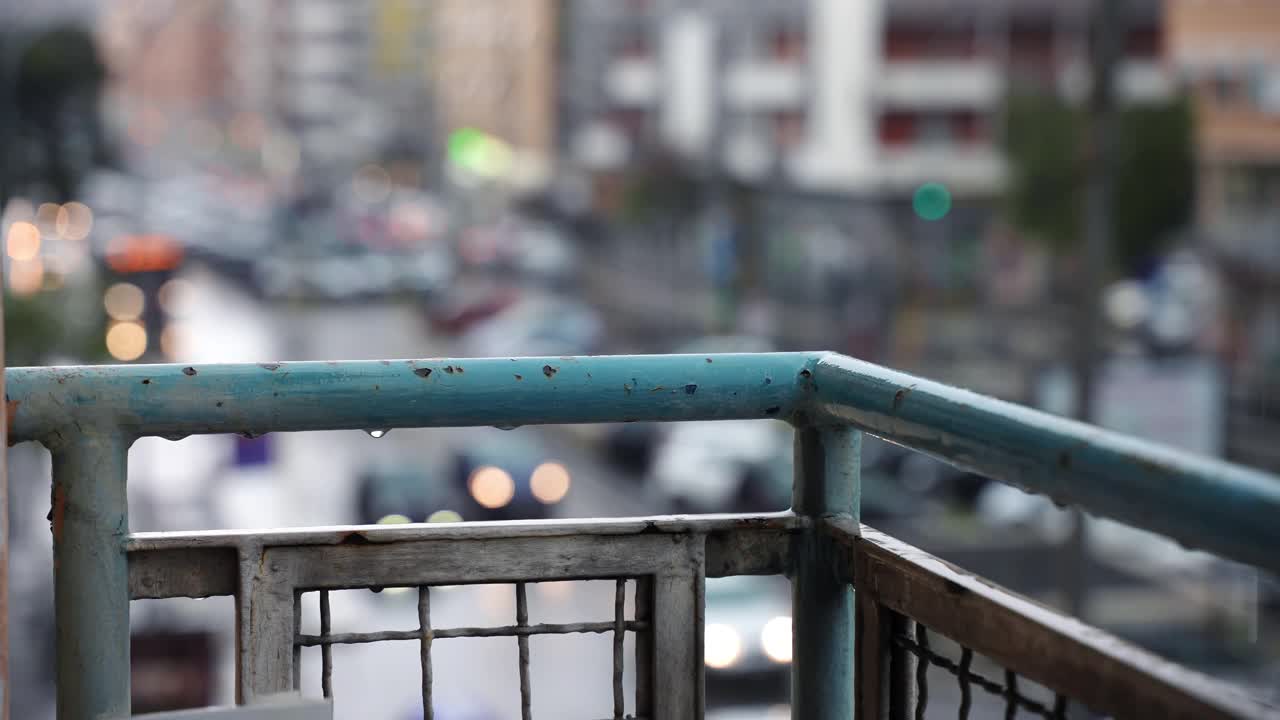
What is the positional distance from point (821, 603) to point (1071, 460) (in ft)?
2.07

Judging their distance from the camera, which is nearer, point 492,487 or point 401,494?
point 401,494

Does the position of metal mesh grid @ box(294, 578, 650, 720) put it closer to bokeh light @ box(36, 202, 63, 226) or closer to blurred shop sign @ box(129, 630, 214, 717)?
blurred shop sign @ box(129, 630, 214, 717)

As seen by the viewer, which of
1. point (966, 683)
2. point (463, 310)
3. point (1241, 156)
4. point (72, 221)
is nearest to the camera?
point (966, 683)

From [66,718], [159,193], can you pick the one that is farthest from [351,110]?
[66,718]

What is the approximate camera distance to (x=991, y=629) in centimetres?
168

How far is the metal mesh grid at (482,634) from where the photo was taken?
187 centimetres

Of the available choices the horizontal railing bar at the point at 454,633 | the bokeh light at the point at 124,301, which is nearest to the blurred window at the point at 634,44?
the bokeh light at the point at 124,301

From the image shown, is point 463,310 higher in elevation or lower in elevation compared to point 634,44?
lower

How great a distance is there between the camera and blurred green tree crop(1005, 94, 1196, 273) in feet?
119

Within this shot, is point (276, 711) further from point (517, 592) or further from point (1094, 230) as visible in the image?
point (1094, 230)

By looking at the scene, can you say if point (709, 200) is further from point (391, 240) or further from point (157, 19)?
point (157, 19)

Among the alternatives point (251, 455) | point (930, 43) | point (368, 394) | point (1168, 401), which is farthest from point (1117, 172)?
point (368, 394)

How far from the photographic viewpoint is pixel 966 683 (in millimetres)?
1695

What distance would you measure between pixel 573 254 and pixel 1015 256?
20.3m
